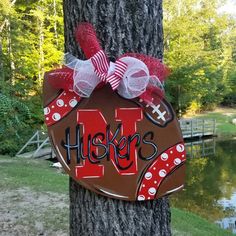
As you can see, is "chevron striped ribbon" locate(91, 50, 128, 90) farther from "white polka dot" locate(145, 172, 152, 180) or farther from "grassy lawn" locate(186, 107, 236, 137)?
"grassy lawn" locate(186, 107, 236, 137)

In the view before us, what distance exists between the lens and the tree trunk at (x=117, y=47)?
4.95ft

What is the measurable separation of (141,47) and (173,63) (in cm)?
2164

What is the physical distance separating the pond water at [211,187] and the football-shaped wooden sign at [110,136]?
253 inches


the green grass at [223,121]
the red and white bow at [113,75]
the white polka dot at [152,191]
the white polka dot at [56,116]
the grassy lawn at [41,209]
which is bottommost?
the green grass at [223,121]

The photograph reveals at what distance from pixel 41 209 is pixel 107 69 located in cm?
402

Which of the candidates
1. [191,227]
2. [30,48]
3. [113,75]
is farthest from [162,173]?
[30,48]

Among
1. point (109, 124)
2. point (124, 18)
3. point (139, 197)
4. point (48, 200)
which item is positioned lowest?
point (48, 200)

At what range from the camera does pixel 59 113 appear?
1.49 meters

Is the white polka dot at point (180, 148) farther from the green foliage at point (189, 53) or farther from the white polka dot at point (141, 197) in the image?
the green foliage at point (189, 53)

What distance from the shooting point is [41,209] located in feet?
16.8

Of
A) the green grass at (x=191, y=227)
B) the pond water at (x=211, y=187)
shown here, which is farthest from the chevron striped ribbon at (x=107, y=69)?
the pond water at (x=211, y=187)

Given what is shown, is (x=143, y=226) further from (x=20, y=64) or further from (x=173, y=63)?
(x=173, y=63)

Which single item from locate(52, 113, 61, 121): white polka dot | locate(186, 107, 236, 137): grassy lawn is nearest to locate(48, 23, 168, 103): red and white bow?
locate(52, 113, 61, 121): white polka dot

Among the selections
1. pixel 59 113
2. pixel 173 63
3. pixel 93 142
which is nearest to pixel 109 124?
pixel 93 142
